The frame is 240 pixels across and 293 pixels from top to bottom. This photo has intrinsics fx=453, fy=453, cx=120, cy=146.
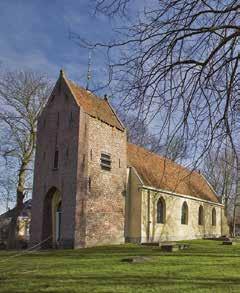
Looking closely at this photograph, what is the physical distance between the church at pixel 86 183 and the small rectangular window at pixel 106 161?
0.06 m

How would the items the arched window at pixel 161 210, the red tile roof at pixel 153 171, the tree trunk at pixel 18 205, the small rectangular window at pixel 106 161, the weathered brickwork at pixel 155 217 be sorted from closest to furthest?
the small rectangular window at pixel 106 161 → the weathered brickwork at pixel 155 217 → the red tile roof at pixel 153 171 → the arched window at pixel 161 210 → the tree trunk at pixel 18 205

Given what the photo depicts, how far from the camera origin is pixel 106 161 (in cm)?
2916

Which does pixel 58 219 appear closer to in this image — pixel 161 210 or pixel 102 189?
pixel 102 189

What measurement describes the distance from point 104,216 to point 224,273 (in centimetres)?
1444

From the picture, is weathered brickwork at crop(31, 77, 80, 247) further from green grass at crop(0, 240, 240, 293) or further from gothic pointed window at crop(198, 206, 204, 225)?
gothic pointed window at crop(198, 206, 204, 225)

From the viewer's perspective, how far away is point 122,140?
102 feet

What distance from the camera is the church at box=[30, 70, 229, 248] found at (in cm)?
2684

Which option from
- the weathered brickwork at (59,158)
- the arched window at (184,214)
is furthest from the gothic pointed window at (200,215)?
the weathered brickwork at (59,158)

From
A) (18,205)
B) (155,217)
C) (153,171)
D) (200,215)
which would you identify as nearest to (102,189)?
(155,217)

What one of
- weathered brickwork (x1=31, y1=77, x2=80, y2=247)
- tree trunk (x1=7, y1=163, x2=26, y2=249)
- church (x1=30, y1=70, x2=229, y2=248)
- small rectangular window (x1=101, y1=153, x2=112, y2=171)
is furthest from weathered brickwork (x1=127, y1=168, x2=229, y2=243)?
tree trunk (x1=7, y1=163, x2=26, y2=249)

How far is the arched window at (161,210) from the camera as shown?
3328 cm

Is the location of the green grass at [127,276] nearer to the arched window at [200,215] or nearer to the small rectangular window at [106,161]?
the small rectangular window at [106,161]

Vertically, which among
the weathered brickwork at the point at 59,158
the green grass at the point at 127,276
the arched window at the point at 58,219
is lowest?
the green grass at the point at 127,276

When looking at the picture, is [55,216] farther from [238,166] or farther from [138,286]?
[238,166]
